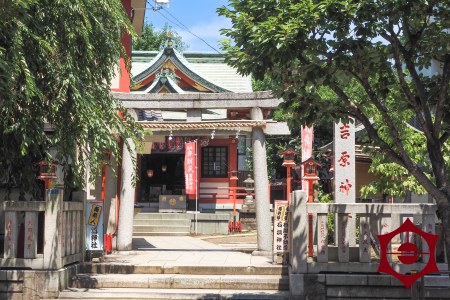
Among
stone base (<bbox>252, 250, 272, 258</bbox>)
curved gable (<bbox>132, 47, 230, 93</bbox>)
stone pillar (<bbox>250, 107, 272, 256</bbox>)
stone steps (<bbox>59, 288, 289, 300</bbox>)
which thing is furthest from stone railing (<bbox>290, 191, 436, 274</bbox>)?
curved gable (<bbox>132, 47, 230, 93</bbox>)

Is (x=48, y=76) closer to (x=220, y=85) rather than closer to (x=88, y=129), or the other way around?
(x=88, y=129)

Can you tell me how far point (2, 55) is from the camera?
7953 millimetres

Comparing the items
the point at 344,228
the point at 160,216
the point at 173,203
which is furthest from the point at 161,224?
the point at 344,228

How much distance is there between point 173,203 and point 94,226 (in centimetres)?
1343

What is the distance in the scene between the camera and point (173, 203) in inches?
1011

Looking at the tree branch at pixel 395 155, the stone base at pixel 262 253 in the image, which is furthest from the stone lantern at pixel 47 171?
the tree branch at pixel 395 155

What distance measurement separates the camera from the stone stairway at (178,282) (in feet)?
33.0

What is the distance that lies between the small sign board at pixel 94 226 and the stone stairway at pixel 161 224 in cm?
907

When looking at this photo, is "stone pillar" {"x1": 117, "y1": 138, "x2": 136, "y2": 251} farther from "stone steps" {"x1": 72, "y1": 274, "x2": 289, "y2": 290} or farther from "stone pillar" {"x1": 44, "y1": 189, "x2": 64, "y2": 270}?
"stone pillar" {"x1": 44, "y1": 189, "x2": 64, "y2": 270}

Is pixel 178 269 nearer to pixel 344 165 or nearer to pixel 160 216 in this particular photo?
pixel 344 165

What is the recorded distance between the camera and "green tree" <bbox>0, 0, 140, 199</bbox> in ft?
28.2

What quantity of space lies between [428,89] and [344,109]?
1.35m

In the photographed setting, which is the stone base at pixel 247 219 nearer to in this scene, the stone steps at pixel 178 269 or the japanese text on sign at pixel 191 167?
the japanese text on sign at pixel 191 167

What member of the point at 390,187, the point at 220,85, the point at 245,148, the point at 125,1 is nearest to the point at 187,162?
the point at 220,85
